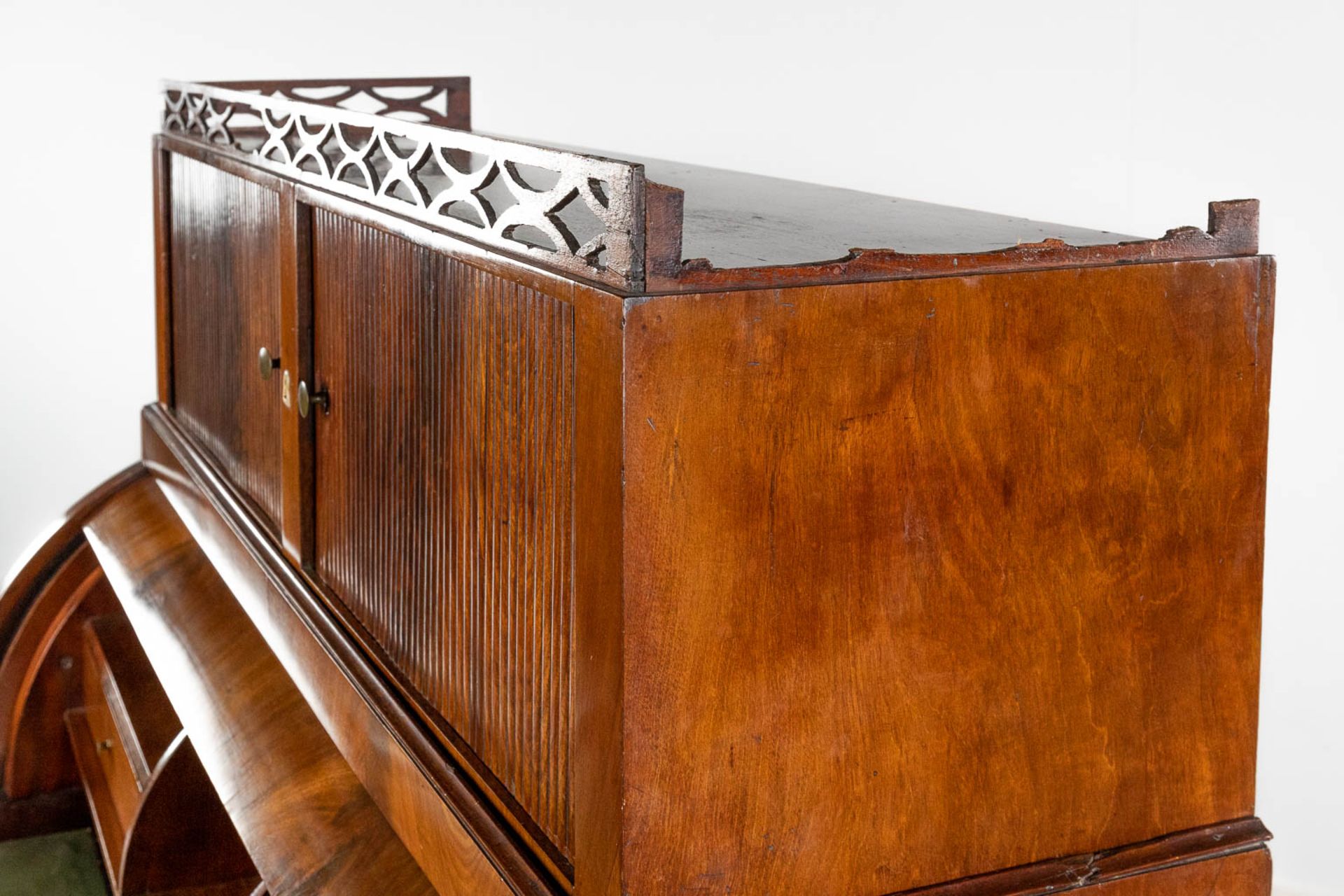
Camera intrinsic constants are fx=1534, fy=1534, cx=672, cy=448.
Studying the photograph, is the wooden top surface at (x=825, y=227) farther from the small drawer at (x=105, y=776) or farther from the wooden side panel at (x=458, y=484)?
the small drawer at (x=105, y=776)

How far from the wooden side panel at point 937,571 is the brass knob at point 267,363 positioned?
2.95 ft

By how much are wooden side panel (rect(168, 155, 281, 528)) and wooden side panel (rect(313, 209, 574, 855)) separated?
0.22m

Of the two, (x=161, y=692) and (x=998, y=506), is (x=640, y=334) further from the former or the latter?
(x=161, y=692)

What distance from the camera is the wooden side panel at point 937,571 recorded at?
0.90m

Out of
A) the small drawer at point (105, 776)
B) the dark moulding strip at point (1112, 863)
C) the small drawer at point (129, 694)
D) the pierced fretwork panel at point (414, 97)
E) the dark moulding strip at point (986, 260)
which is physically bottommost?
the small drawer at point (105, 776)

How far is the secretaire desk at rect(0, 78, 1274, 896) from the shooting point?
91 centimetres

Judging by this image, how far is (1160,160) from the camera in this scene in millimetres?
2479

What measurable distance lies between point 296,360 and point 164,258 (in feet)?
2.67

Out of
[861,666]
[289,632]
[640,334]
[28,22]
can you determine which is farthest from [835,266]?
[28,22]

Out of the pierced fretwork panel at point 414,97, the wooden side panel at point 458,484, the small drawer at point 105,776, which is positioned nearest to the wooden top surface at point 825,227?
the wooden side panel at point 458,484

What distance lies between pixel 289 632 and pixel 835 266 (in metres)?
0.94

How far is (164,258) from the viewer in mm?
2287

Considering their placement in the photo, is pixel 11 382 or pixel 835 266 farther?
pixel 11 382

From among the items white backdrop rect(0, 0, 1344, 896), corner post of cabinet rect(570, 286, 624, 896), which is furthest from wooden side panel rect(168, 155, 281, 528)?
white backdrop rect(0, 0, 1344, 896)
